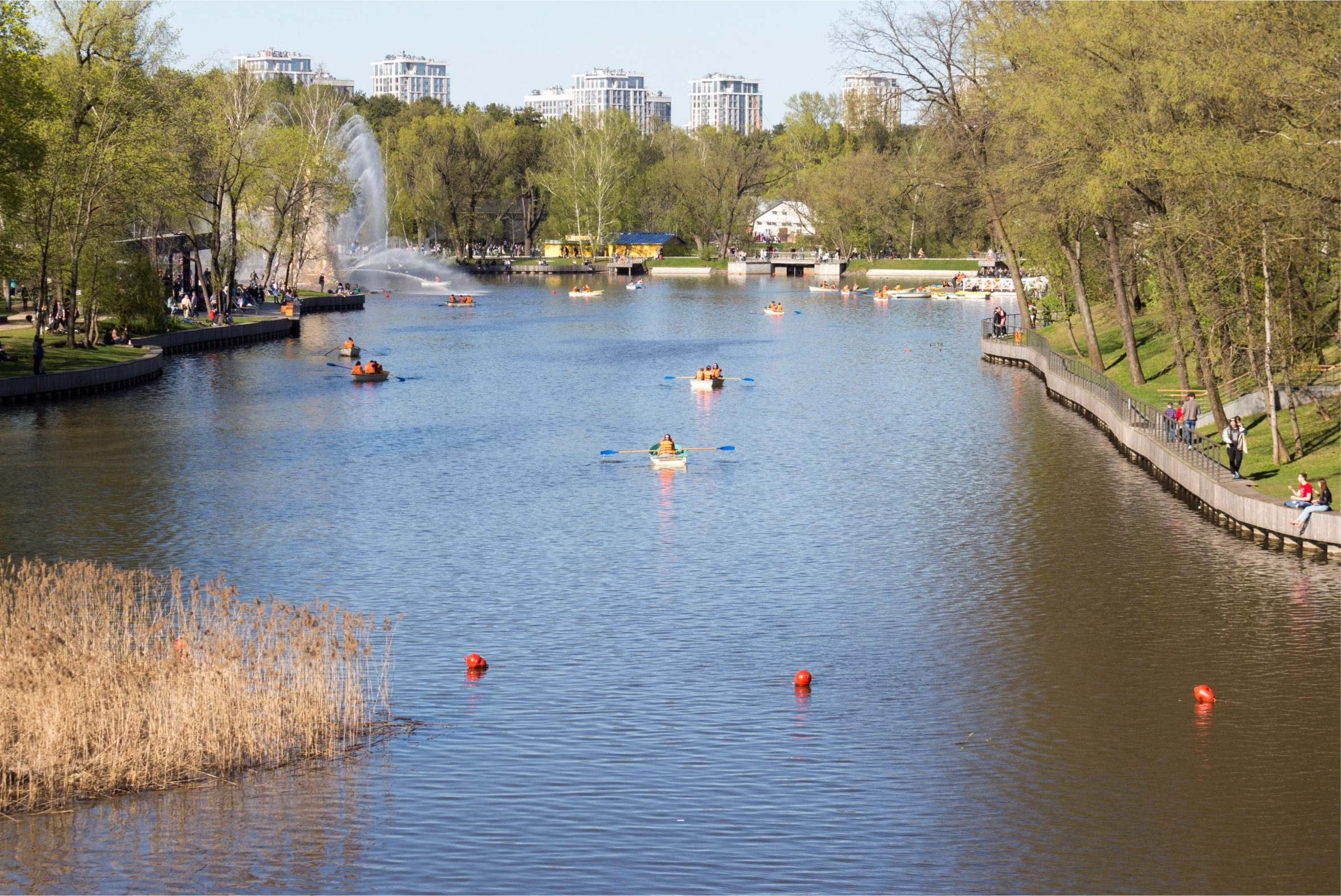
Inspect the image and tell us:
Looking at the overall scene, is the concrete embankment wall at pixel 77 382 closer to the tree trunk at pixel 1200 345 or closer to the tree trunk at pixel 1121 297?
the tree trunk at pixel 1121 297

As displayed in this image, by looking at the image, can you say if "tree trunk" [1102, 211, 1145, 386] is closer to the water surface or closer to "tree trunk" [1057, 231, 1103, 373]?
"tree trunk" [1057, 231, 1103, 373]

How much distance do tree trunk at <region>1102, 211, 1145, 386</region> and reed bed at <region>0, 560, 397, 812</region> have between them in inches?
1610

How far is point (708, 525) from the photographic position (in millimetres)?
42000

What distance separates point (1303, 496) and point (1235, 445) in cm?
515

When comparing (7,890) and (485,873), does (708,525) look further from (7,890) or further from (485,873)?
(7,890)

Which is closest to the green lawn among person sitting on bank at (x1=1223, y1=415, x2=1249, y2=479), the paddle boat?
the paddle boat

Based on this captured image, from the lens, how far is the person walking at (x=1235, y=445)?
Result: 137 feet

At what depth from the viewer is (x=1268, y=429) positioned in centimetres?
4825

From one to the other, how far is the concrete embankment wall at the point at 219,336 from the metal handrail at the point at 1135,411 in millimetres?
51344

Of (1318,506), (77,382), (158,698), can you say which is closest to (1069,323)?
(1318,506)

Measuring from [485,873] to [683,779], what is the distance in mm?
4251

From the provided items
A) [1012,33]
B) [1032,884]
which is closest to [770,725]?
[1032,884]

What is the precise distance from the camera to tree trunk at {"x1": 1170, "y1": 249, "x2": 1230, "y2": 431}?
47312mm

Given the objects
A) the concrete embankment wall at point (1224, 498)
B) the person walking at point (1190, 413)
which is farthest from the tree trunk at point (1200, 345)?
the concrete embankment wall at point (1224, 498)
